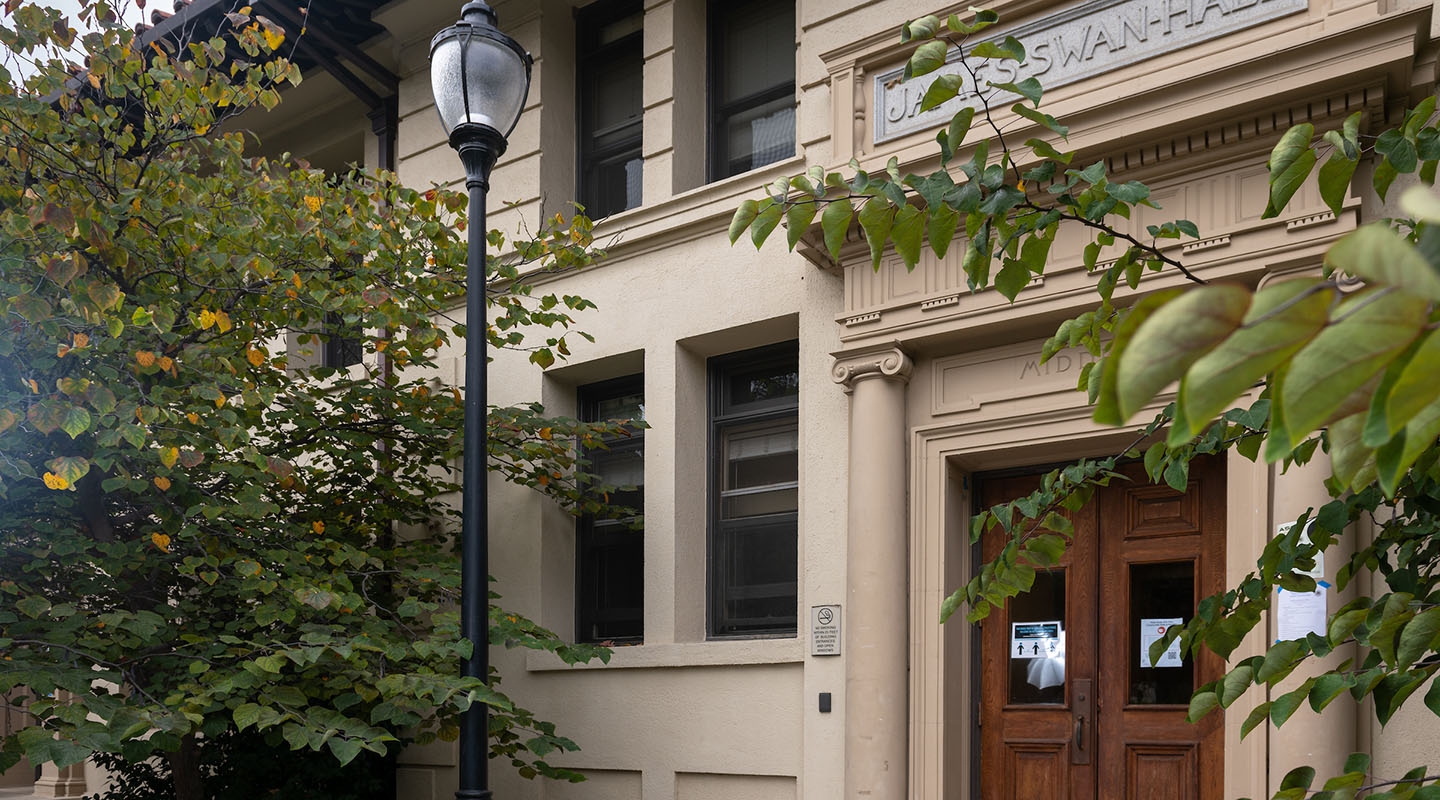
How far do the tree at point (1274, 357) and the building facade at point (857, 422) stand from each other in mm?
1831

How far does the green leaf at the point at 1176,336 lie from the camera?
110 cm

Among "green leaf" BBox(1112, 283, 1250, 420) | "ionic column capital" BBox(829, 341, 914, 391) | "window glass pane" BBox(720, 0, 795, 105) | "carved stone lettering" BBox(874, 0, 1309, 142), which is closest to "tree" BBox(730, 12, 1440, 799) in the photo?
"green leaf" BBox(1112, 283, 1250, 420)

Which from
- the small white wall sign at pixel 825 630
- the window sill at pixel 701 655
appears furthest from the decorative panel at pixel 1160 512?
the window sill at pixel 701 655

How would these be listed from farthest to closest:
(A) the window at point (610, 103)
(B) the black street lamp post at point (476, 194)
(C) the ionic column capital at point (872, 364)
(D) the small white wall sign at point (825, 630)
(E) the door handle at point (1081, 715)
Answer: (A) the window at point (610, 103)
(D) the small white wall sign at point (825, 630)
(C) the ionic column capital at point (872, 364)
(E) the door handle at point (1081, 715)
(B) the black street lamp post at point (476, 194)

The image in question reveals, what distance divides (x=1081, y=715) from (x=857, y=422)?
2.18 meters

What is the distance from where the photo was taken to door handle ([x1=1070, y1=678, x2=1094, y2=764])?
7621 millimetres

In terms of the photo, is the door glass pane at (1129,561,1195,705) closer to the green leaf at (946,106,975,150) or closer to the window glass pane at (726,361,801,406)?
the window glass pane at (726,361,801,406)

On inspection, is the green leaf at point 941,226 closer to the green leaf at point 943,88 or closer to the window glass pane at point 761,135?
the green leaf at point 943,88

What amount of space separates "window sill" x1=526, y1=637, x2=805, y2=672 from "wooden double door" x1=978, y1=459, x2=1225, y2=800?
1.37 m

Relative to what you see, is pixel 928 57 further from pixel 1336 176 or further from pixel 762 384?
pixel 762 384

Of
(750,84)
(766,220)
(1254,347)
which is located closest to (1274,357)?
(1254,347)

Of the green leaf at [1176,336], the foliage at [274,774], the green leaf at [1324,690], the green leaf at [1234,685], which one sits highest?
the green leaf at [1176,336]

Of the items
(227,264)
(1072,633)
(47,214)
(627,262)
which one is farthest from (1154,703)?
(47,214)

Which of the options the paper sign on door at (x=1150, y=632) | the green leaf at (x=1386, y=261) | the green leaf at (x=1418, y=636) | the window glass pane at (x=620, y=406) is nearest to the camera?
the green leaf at (x=1386, y=261)
